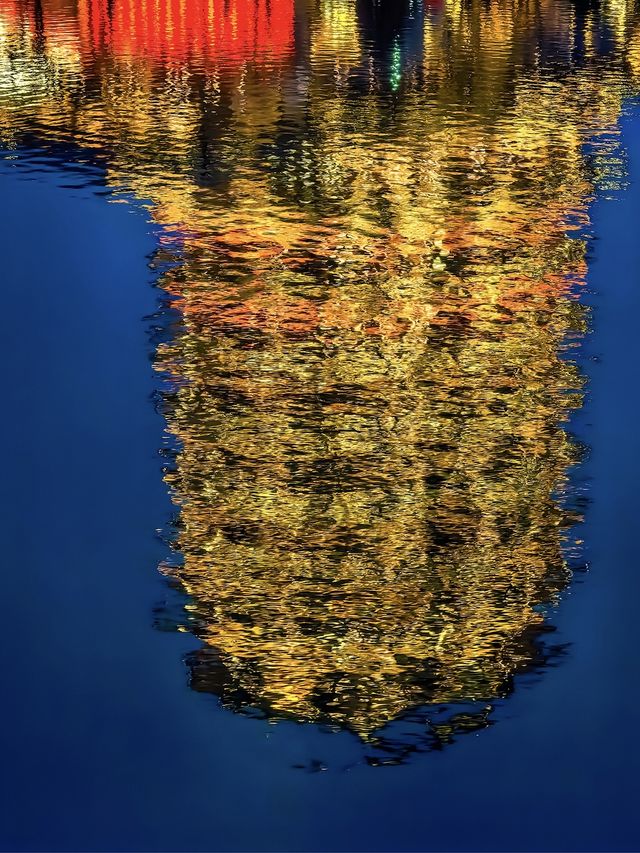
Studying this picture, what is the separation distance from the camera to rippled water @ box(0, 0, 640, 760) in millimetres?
6598

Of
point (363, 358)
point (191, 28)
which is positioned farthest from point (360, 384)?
point (191, 28)

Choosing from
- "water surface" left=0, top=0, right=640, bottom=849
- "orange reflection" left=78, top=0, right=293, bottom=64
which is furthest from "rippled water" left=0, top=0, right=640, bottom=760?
"orange reflection" left=78, top=0, right=293, bottom=64

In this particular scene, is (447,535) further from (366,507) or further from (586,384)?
(586,384)

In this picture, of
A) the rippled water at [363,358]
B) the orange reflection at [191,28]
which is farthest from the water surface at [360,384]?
the orange reflection at [191,28]

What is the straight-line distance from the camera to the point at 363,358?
10094 mm

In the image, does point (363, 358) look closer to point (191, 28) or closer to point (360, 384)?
point (360, 384)

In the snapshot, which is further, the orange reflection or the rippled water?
the orange reflection

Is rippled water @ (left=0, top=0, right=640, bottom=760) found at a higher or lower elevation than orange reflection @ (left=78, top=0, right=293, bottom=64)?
higher

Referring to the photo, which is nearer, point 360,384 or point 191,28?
point 360,384

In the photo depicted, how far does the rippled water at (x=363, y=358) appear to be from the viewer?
260 inches

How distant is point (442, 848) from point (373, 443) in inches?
147

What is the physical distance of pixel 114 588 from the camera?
6.96 m

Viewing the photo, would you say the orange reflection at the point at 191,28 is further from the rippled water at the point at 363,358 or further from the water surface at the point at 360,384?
the water surface at the point at 360,384

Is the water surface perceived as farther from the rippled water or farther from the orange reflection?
the orange reflection
